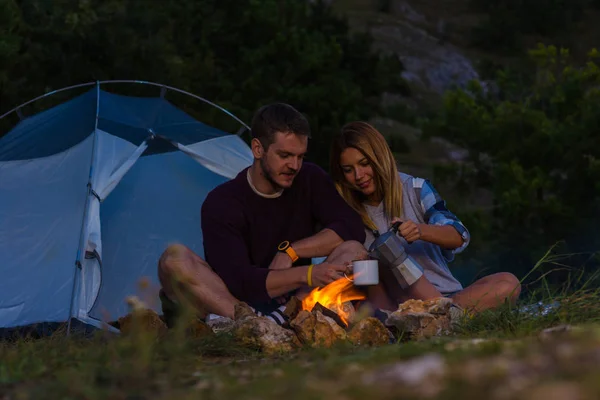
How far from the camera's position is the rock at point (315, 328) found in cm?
390

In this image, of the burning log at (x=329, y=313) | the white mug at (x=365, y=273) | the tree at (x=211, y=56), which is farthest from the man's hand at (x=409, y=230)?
the tree at (x=211, y=56)

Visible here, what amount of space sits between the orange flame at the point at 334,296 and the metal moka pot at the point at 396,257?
0.60 ft

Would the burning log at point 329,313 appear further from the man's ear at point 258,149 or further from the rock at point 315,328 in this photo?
the man's ear at point 258,149

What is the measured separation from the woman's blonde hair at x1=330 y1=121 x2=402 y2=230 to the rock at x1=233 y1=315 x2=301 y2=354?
3.17ft

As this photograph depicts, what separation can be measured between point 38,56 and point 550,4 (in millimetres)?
17760

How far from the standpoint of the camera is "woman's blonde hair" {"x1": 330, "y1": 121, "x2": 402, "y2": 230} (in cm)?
450

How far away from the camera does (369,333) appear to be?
154 inches

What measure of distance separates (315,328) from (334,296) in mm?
447

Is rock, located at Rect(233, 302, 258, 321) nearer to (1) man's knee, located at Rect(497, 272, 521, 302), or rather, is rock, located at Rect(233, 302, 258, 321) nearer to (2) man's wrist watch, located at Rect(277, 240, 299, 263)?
(2) man's wrist watch, located at Rect(277, 240, 299, 263)

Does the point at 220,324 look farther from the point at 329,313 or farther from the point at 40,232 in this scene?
the point at 40,232

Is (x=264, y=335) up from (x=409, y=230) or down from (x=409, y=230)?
down

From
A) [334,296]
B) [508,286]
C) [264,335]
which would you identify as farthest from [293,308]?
[508,286]

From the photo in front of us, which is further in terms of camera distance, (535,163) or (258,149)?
(535,163)

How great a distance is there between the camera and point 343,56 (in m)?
11.0
